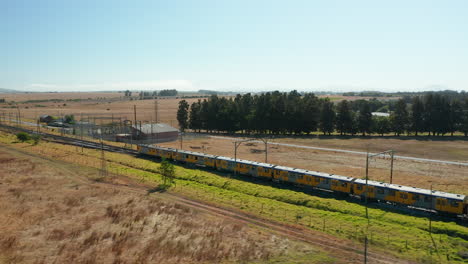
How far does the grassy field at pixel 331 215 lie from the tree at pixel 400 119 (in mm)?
67847

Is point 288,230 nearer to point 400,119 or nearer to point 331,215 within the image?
point 331,215

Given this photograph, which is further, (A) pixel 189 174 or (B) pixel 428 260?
(A) pixel 189 174

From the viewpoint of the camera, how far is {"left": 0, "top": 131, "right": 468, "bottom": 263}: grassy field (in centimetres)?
2689

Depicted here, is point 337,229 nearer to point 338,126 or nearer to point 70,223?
point 70,223

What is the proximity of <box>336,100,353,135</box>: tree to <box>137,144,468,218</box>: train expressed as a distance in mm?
57727

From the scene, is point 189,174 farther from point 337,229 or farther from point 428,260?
point 428,260

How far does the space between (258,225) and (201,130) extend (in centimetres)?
9065

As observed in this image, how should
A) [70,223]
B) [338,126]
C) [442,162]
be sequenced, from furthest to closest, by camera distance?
[338,126], [442,162], [70,223]

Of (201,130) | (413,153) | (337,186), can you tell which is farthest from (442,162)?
(201,130)

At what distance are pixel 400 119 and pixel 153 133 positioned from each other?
73.4 metres

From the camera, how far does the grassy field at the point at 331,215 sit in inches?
1059

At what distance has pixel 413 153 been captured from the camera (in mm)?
69625

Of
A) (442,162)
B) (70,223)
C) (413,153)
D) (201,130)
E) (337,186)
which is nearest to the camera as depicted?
(70,223)

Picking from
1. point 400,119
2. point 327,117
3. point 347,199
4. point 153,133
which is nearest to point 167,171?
point 347,199
